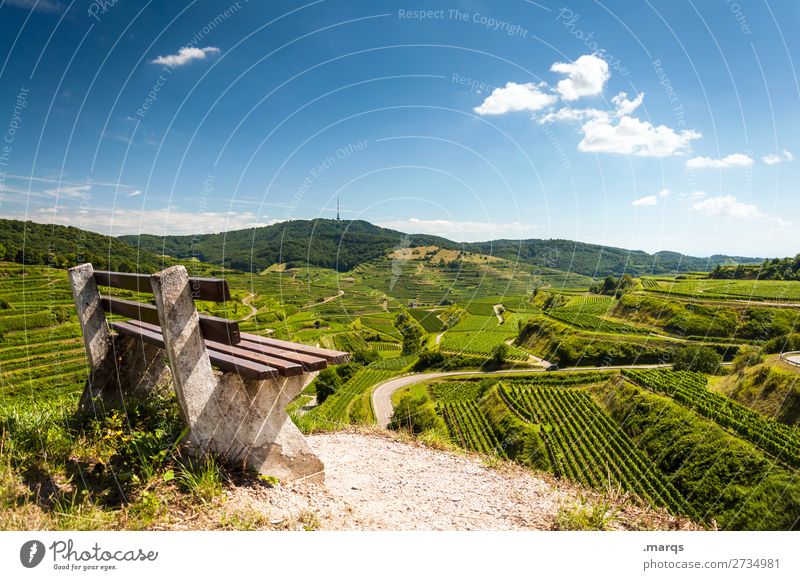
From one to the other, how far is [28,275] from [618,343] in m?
68.4

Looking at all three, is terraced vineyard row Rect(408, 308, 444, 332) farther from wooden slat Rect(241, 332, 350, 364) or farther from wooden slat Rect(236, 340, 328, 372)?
wooden slat Rect(236, 340, 328, 372)

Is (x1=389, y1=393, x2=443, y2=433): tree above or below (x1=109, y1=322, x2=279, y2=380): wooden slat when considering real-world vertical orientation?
below

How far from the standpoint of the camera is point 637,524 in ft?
11.0

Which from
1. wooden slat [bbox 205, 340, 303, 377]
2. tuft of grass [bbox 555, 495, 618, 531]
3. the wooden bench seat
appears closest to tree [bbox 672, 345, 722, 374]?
tuft of grass [bbox 555, 495, 618, 531]

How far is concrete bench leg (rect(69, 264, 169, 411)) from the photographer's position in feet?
13.0

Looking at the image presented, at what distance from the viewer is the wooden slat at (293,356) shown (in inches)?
126

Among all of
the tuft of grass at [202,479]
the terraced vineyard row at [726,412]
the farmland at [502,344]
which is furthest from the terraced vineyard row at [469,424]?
the tuft of grass at [202,479]

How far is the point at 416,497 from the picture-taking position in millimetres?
3748

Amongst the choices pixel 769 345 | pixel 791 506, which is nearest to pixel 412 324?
pixel 791 506

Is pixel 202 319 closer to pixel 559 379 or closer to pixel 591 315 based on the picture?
pixel 559 379

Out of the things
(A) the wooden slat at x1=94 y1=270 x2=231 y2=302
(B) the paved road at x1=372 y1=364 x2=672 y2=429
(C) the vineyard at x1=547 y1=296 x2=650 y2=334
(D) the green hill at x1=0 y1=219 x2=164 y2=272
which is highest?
(D) the green hill at x1=0 y1=219 x2=164 y2=272

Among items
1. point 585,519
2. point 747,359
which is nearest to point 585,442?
point 747,359

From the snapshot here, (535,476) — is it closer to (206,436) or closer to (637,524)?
(637,524)

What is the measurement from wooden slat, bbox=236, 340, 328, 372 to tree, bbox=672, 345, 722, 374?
205 feet
